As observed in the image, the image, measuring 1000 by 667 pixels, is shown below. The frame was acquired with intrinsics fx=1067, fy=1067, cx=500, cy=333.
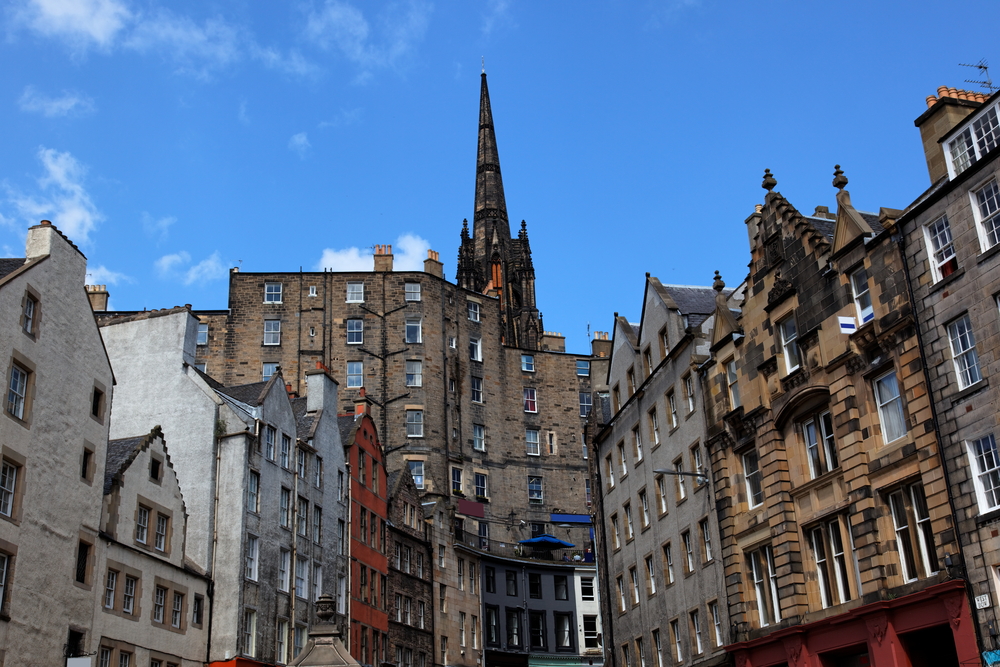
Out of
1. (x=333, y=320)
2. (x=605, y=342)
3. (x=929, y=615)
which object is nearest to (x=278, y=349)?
(x=333, y=320)

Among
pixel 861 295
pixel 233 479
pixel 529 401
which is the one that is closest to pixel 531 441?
pixel 529 401

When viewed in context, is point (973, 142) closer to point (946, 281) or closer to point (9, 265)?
point (946, 281)

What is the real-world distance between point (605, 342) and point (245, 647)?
52.4 m

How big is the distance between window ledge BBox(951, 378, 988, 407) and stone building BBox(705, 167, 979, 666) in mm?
1030

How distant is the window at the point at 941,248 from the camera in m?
28.3

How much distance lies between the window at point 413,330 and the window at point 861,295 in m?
48.2

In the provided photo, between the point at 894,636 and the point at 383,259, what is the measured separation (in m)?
56.6

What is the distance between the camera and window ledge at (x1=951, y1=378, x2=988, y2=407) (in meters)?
26.3

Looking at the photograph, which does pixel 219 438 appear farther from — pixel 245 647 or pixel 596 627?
pixel 596 627

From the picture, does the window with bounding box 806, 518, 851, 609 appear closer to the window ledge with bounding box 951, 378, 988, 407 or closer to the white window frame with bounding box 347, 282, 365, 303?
the window ledge with bounding box 951, 378, 988, 407

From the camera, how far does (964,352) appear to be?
27.2 meters

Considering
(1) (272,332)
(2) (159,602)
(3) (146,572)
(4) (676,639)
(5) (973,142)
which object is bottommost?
(4) (676,639)

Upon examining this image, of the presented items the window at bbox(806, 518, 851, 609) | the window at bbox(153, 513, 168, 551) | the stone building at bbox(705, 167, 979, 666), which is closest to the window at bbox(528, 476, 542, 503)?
the stone building at bbox(705, 167, 979, 666)

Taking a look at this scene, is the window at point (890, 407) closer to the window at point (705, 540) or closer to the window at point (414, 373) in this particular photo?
the window at point (705, 540)
